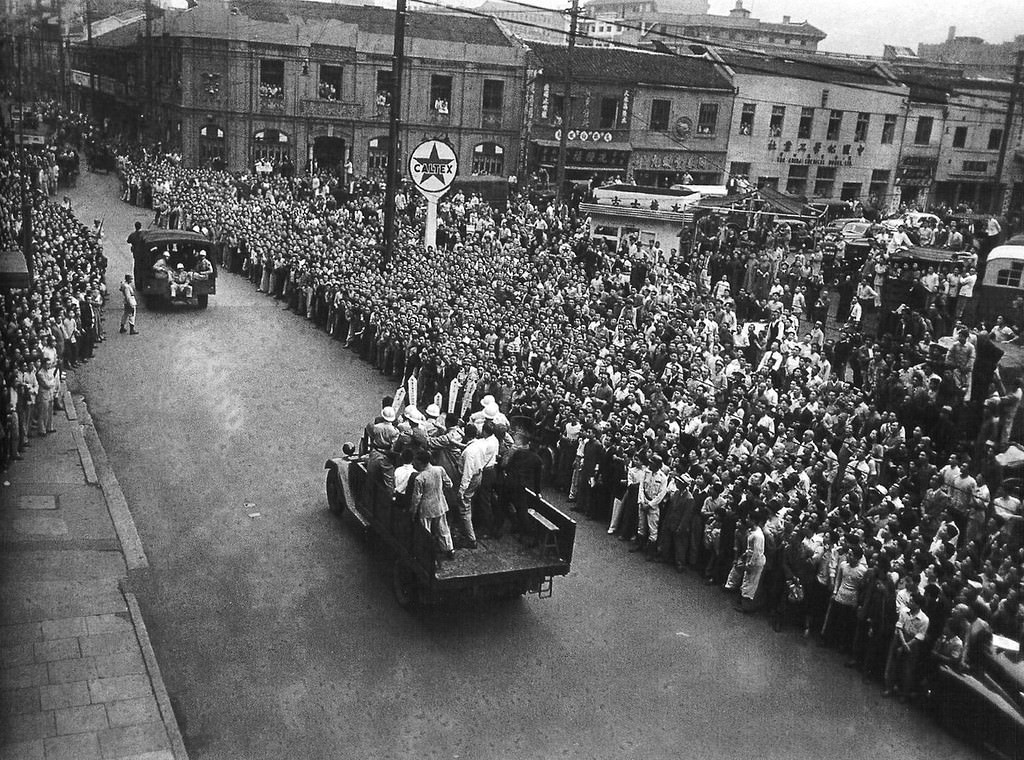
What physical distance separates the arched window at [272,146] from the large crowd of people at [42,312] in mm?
14536

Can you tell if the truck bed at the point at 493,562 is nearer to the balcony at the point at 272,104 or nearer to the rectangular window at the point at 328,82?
the balcony at the point at 272,104

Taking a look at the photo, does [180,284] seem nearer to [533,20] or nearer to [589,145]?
[589,145]

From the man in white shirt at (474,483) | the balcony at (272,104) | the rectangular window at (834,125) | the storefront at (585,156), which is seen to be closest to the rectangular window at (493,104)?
the storefront at (585,156)

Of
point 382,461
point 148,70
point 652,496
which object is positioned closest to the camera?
point 382,461

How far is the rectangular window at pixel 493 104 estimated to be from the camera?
5109 cm

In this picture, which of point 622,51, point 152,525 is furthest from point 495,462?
point 622,51

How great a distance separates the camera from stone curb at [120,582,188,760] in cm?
929

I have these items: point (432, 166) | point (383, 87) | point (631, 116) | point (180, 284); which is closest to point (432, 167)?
point (432, 166)

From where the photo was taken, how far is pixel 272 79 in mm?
49031

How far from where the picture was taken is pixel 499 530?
12.5 metres

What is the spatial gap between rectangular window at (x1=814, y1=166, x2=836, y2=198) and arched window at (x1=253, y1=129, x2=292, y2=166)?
28.1 m

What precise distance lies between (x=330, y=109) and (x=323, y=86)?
3.73ft

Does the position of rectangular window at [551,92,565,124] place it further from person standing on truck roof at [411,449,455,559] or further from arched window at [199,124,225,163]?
person standing on truck roof at [411,449,455,559]

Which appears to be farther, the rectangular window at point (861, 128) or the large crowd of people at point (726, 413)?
the rectangular window at point (861, 128)
